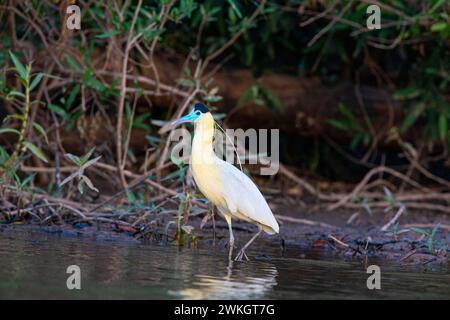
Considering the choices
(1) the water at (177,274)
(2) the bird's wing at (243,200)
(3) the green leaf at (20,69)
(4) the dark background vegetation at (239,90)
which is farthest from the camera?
(4) the dark background vegetation at (239,90)

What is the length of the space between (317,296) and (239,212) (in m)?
1.98

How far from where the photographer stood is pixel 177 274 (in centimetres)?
553

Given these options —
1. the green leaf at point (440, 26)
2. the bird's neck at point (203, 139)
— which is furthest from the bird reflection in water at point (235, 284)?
the green leaf at point (440, 26)

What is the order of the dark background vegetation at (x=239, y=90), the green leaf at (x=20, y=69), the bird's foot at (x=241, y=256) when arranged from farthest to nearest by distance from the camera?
the dark background vegetation at (x=239, y=90) → the green leaf at (x=20, y=69) → the bird's foot at (x=241, y=256)

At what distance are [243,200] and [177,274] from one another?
140 cm

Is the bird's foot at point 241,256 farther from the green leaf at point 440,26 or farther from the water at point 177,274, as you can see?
the green leaf at point 440,26

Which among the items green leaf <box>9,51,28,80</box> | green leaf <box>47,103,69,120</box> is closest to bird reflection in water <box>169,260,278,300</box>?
green leaf <box>9,51,28,80</box>

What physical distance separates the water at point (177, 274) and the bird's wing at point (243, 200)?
30 cm

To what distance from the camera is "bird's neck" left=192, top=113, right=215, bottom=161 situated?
6.96 meters

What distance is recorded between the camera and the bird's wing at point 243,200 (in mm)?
6797

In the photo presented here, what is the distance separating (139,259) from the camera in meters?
6.13

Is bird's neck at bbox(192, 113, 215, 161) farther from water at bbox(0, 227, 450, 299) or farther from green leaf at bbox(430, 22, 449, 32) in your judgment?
green leaf at bbox(430, 22, 449, 32)

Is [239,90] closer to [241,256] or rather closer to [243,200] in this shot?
[243,200]
